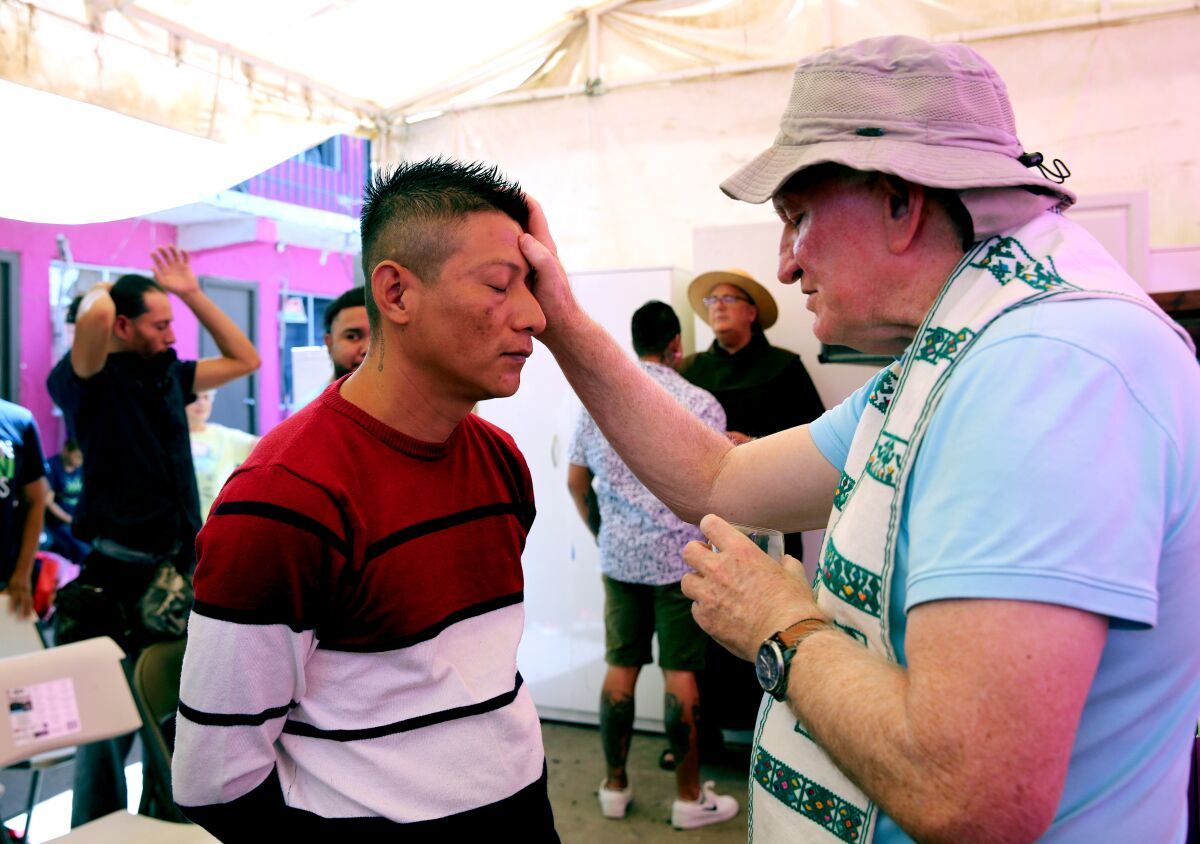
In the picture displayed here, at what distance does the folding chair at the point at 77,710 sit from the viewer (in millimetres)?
2102

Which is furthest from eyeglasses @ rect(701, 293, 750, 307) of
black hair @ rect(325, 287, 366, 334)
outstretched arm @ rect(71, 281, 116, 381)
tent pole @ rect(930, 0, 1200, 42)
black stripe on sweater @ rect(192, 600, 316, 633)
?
black stripe on sweater @ rect(192, 600, 316, 633)

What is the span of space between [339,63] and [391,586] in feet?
12.5

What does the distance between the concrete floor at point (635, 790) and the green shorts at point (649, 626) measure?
1.95 ft

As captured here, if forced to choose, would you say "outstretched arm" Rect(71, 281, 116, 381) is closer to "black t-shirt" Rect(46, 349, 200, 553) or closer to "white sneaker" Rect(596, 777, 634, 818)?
"black t-shirt" Rect(46, 349, 200, 553)

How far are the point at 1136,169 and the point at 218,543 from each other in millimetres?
4302

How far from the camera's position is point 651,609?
3.84 meters

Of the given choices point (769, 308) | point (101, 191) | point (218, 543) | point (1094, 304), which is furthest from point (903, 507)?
point (769, 308)

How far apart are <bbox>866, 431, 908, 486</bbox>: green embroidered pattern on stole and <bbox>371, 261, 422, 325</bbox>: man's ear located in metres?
0.73

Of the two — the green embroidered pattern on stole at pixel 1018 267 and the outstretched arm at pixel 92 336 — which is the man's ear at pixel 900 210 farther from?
the outstretched arm at pixel 92 336

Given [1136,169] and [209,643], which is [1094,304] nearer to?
[209,643]

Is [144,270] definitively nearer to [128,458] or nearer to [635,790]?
[128,458]

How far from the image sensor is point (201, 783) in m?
1.18

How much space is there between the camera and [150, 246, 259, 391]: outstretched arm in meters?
3.45

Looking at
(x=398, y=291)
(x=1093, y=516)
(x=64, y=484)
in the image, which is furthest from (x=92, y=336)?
(x=64, y=484)
